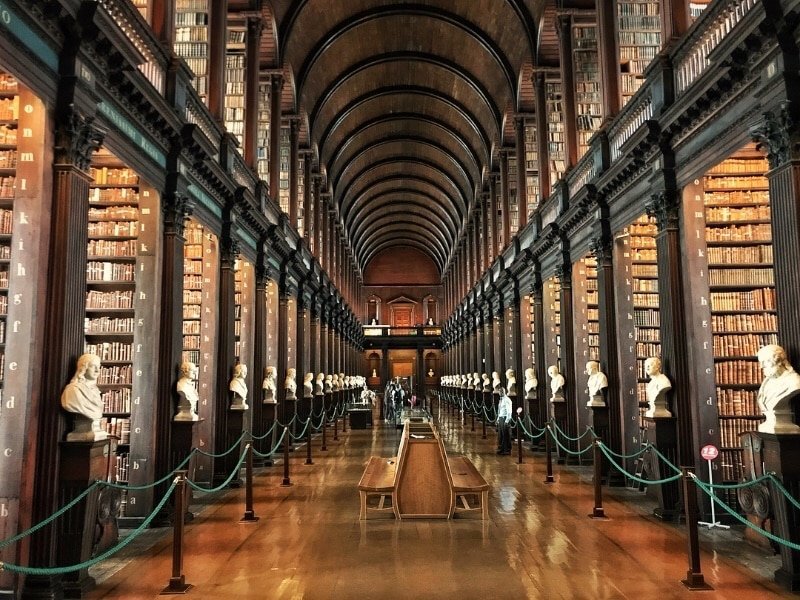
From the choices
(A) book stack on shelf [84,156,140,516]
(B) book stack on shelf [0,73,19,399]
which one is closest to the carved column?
(A) book stack on shelf [84,156,140,516]

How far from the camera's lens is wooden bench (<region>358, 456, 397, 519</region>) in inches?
267

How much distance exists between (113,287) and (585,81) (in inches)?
361

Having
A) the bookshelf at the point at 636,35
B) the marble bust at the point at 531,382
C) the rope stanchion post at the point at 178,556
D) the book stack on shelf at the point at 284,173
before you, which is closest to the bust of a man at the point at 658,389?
the bookshelf at the point at 636,35

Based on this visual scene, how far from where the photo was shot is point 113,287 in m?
7.62

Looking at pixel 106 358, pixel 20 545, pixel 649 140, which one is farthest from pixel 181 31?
pixel 20 545

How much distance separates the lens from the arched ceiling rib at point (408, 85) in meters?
16.5

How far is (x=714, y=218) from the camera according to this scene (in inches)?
305

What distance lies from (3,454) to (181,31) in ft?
24.0

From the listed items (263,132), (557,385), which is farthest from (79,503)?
(263,132)

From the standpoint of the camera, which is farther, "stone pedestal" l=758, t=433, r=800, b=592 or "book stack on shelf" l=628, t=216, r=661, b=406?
"book stack on shelf" l=628, t=216, r=661, b=406

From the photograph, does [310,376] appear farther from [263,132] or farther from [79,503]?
[79,503]

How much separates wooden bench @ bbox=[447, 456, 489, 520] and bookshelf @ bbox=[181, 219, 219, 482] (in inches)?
140

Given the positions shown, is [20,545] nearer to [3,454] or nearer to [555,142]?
[3,454]

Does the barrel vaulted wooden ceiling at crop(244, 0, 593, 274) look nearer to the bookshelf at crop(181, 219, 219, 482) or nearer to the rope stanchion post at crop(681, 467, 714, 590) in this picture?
the bookshelf at crop(181, 219, 219, 482)
